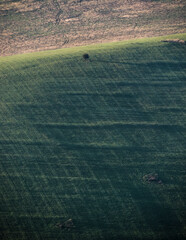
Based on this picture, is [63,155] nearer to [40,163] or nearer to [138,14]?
[40,163]

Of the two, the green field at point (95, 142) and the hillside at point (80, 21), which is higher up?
the hillside at point (80, 21)

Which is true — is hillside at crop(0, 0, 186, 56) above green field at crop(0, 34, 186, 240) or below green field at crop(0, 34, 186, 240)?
above

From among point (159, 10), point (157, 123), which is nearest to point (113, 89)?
point (157, 123)

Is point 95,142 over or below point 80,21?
below

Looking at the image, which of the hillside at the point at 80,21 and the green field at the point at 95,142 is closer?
the green field at the point at 95,142

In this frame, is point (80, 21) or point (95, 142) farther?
point (80, 21)
